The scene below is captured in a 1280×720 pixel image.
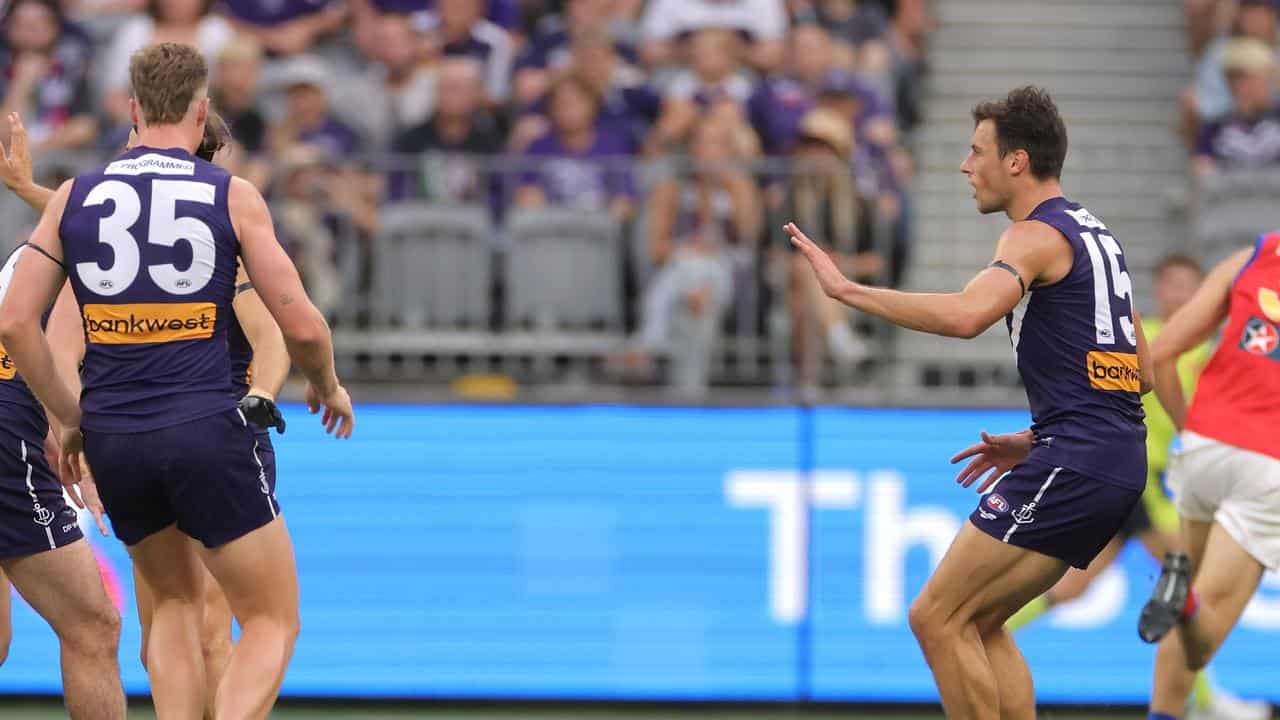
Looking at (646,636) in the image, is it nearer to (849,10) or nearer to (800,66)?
(800,66)

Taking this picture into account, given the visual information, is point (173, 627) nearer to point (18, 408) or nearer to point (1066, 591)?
point (18, 408)

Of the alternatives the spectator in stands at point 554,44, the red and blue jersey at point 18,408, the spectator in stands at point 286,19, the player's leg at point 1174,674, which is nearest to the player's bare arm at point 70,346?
the red and blue jersey at point 18,408

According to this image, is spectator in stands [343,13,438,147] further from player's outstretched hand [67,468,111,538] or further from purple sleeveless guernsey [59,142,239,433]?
purple sleeveless guernsey [59,142,239,433]

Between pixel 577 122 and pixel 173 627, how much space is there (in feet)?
18.7

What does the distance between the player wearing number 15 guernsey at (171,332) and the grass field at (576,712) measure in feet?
11.7

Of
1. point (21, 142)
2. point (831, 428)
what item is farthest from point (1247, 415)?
point (21, 142)

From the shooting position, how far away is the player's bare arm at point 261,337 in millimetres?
6578

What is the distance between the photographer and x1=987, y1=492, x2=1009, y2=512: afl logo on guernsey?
6.38 meters

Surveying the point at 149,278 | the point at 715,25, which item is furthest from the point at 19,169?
the point at 715,25

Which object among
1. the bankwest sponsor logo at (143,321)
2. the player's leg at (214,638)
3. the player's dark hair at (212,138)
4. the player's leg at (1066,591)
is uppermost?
the player's dark hair at (212,138)

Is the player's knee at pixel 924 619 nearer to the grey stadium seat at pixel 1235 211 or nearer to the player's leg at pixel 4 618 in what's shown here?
the player's leg at pixel 4 618

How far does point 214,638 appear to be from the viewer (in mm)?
6910

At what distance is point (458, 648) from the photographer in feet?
31.7

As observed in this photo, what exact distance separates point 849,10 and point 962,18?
153 cm
